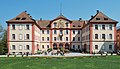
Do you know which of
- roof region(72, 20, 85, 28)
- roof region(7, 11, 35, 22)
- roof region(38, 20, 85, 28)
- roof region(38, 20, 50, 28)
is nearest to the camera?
roof region(7, 11, 35, 22)

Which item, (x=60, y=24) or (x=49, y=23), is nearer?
(x=60, y=24)

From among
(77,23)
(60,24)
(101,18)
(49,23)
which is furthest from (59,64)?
(77,23)

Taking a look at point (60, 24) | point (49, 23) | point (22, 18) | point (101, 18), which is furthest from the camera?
point (49, 23)

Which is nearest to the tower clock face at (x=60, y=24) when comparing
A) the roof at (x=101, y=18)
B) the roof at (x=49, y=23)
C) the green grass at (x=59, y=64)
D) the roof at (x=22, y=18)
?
the roof at (x=49, y=23)

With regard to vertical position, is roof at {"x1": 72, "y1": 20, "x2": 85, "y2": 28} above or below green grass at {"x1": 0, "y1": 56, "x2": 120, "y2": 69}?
above

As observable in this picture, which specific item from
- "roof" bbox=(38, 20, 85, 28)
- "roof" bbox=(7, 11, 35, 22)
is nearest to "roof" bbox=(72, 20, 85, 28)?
"roof" bbox=(38, 20, 85, 28)

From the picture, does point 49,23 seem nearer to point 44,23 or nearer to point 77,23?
point 44,23

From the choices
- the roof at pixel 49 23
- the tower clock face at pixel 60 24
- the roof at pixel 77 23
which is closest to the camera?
the tower clock face at pixel 60 24

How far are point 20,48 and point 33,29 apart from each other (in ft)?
18.6

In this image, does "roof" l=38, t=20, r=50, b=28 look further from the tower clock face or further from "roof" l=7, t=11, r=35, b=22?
"roof" l=7, t=11, r=35, b=22

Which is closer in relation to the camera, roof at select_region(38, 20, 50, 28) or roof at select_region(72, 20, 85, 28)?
roof at select_region(38, 20, 50, 28)

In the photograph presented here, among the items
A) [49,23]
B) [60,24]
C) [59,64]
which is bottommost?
[59,64]

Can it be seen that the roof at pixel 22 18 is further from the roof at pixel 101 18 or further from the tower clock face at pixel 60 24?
the tower clock face at pixel 60 24

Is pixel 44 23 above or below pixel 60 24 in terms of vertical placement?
above
